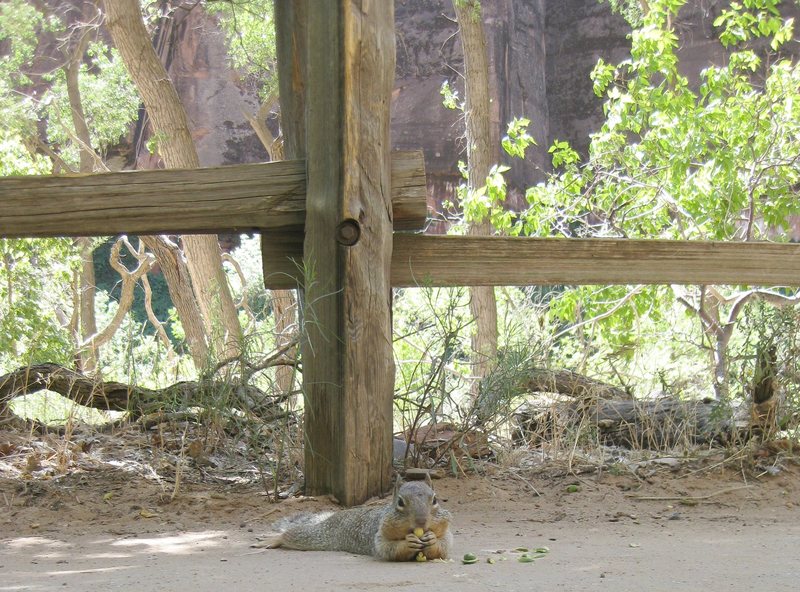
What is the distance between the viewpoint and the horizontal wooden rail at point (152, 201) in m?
4.21

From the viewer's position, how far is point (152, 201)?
4.22m

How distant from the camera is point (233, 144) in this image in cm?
2881

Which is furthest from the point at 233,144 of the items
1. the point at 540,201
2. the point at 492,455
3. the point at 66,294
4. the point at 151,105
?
the point at 492,455

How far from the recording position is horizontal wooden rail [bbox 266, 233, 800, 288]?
4551 millimetres

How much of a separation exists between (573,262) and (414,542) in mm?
2000

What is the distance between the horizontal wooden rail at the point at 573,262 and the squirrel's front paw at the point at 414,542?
54.9 inches

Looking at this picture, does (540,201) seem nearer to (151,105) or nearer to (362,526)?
(151,105)

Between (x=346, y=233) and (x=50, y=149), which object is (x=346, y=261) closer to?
(x=346, y=233)

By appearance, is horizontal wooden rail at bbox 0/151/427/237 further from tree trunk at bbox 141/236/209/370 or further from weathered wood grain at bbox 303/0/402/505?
tree trunk at bbox 141/236/209/370

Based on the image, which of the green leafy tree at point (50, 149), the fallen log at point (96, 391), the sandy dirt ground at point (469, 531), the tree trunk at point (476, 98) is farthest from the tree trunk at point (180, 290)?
the sandy dirt ground at point (469, 531)

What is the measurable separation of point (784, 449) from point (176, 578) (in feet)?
11.5

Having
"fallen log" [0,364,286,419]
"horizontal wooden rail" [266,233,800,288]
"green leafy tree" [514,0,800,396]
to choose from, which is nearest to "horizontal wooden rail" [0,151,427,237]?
"horizontal wooden rail" [266,233,800,288]

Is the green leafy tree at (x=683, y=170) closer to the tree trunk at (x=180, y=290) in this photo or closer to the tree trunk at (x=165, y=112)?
the tree trunk at (x=165, y=112)

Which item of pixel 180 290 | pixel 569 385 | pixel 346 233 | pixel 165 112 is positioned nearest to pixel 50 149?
pixel 180 290
